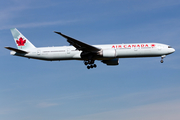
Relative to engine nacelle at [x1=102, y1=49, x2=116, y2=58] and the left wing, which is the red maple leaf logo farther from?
engine nacelle at [x1=102, y1=49, x2=116, y2=58]

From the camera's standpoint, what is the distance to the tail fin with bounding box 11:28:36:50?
4669 centimetres

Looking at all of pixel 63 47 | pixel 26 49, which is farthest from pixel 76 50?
pixel 26 49

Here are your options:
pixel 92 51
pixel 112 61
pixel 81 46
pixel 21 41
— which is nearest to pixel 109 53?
pixel 92 51

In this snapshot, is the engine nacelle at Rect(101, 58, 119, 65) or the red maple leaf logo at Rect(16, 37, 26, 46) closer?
the engine nacelle at Rect(101, 58, 119, 65)

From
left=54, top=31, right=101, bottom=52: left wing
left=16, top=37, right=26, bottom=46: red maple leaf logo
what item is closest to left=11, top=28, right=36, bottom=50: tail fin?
left=16, top=37, right=26, bottom=46: red maple leaf logo

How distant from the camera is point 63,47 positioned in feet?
144

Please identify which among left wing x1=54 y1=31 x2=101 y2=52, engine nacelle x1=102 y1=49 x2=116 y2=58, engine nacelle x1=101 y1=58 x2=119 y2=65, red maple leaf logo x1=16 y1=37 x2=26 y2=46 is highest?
red maple leaf logo x1=16 y1=37 x2=26 y2=46

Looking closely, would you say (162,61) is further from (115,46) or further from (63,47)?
(63,47)

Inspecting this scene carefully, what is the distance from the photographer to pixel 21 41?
4731cm

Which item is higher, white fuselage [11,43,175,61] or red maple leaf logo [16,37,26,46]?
red maple leaf logo [16,37,26,46]

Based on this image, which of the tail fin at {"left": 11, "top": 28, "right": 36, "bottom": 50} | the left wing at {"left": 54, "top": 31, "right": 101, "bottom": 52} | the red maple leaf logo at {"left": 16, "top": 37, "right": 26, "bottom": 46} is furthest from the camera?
the red maple leaf logo at {"left": 16, "top": 37, "right": 26, "bottom": 46}

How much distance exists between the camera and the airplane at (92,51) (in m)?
41.3

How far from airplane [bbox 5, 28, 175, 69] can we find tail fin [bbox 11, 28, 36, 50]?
593 mm

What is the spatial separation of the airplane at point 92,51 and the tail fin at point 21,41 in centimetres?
59
